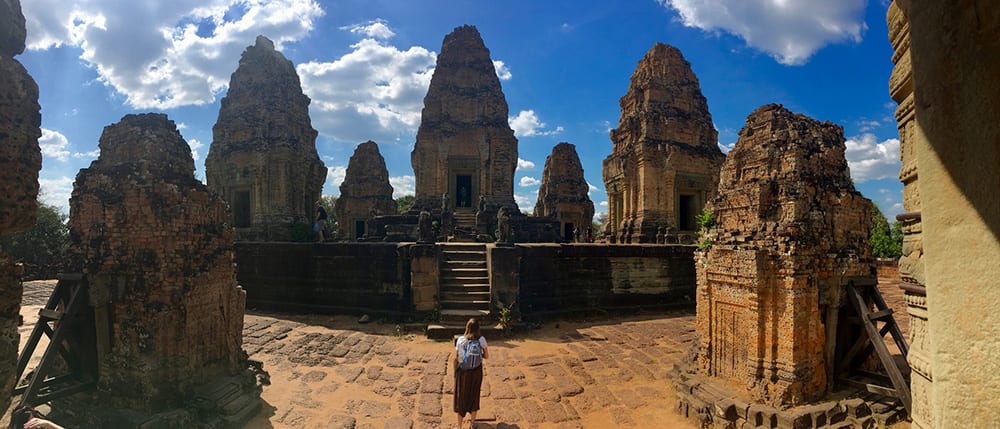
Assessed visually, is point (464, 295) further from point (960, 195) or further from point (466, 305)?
point (960, 195)

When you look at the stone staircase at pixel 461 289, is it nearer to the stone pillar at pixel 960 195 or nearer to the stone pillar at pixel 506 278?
the stone pillar at pixel 506 278

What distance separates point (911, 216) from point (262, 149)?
19.6 m

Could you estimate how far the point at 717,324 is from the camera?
5.91m

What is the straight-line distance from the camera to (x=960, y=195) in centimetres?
149

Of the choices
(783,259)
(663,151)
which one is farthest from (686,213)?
(783,259)

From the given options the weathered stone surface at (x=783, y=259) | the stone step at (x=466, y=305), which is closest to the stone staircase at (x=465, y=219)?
the stone step at (x=466, y=305)

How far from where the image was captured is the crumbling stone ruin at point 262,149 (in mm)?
17062

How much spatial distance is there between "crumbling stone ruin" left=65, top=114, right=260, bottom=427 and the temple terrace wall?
17.9 ft

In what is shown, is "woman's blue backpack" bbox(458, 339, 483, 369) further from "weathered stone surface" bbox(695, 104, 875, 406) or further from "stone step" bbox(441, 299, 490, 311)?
"stone step" bbox(441, 299, 490, 311)

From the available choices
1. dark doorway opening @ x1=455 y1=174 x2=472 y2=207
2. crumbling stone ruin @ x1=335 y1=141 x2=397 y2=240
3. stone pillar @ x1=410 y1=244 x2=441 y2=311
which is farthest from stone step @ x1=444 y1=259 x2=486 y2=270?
crumbling stone ruin @ x1=335 y1=141 x2=397 y2=240

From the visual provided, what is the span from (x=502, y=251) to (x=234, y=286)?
610cm

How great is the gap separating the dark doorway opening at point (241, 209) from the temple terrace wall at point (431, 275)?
6.32 metres

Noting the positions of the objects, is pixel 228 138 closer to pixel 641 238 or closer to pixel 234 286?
pixel 234 286

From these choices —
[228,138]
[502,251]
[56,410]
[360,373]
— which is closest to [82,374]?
[56,410]
